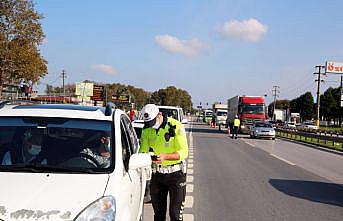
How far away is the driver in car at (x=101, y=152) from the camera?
4670 millimetres

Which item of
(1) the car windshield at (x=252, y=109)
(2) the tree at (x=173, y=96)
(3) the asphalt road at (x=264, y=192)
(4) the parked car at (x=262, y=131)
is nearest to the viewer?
(3) the asphalt road at (x=264, y=192)

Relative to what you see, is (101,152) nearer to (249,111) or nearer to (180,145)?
(180,145)

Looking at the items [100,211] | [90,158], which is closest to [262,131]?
[90,158]

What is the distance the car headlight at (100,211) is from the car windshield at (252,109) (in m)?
39.6

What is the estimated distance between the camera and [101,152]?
4.83m

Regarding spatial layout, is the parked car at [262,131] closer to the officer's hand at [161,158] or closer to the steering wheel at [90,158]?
the officer's hand at [161,158]

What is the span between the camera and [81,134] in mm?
5000

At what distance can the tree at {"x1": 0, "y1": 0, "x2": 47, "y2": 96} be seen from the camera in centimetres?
3197

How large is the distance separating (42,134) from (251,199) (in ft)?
18.7

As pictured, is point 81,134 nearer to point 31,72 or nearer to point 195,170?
point 195,170

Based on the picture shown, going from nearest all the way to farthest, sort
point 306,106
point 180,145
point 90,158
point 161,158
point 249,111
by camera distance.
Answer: point 90,158 → point 161,158 → point 180,145 → point 249,111 → point 306,106

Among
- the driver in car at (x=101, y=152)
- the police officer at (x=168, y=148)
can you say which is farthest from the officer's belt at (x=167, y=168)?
the driver in car at (x=101, y=152)

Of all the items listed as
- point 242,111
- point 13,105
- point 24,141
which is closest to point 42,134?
point 24,141

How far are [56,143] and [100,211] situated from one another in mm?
1304
